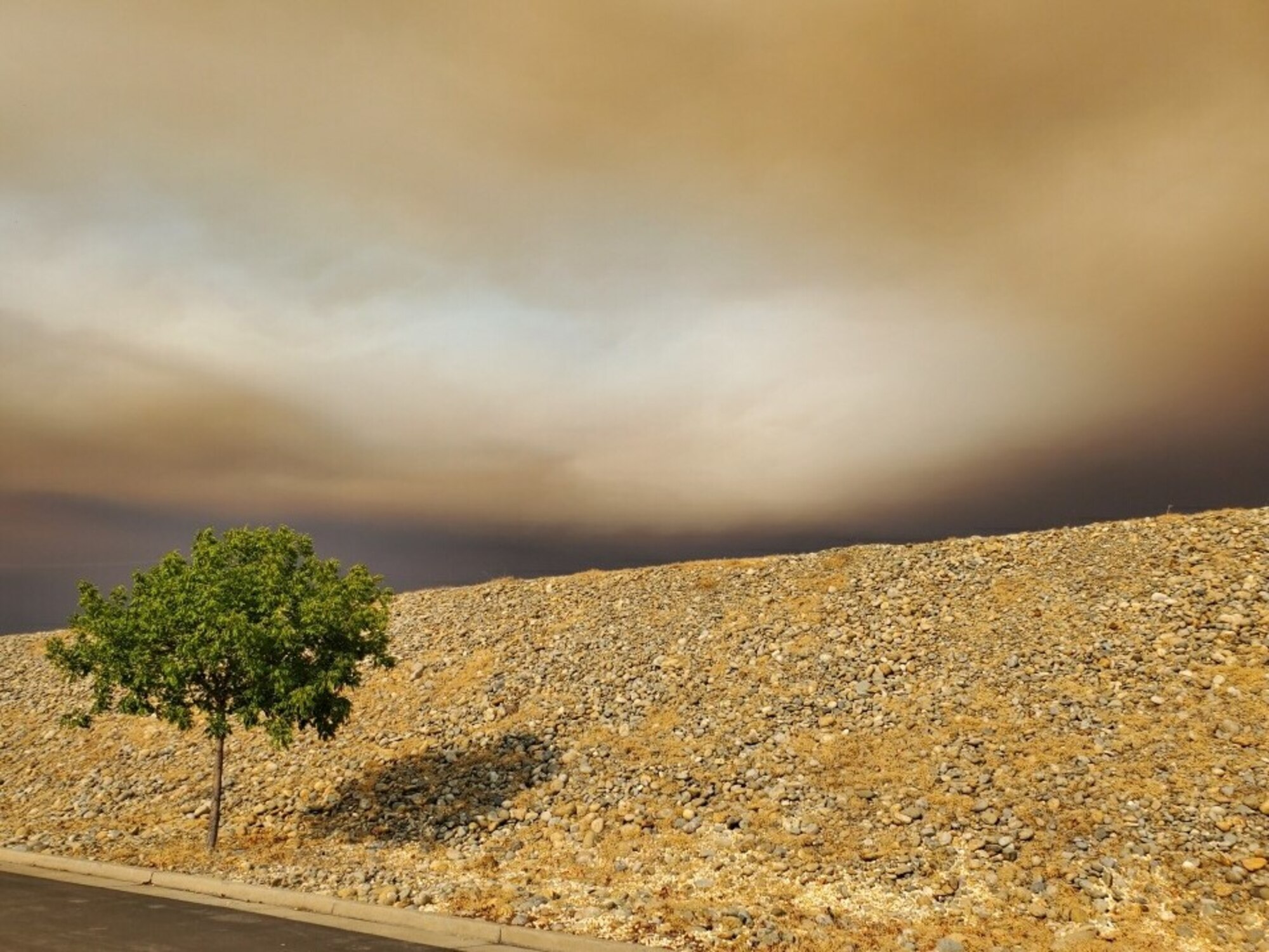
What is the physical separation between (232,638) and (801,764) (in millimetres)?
10984

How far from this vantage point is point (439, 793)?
19.2 meters

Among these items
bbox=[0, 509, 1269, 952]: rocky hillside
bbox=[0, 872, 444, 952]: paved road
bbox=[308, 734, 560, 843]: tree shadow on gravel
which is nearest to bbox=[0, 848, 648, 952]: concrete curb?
bbox=[0, 509, 1269, 952]: rocky hillside

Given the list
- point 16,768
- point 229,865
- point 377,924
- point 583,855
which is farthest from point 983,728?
point 16,768

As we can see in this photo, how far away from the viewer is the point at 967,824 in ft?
49.4

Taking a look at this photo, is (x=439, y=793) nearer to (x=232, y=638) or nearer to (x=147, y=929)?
(x=232, y=638)

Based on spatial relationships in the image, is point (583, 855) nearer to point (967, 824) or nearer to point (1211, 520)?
point (967, 824)

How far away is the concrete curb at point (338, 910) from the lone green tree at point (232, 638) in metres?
1.94

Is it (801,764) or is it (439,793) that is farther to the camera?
(439,793)

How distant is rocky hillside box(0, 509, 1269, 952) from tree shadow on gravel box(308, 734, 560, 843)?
71mm

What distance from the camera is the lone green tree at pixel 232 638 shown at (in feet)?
55.0

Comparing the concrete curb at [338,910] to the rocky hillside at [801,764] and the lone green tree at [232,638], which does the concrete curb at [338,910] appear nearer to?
the rocky hillside at [801,764]

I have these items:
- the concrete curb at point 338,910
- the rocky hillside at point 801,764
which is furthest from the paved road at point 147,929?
the rocky hillside at point 801,764

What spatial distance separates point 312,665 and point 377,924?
6.10 m

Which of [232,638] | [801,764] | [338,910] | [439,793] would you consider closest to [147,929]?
[338,910]
